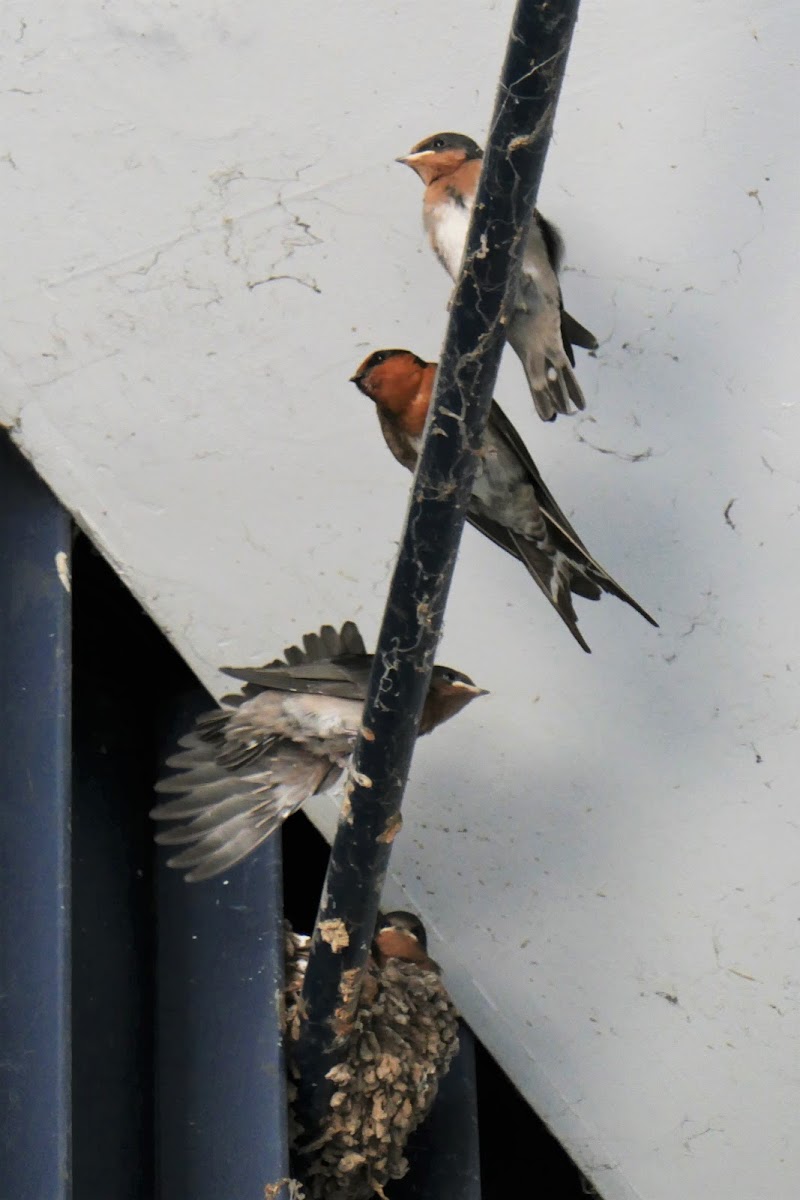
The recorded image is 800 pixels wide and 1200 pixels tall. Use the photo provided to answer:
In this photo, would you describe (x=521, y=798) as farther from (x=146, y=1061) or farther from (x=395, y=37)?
(x=395, y=37)

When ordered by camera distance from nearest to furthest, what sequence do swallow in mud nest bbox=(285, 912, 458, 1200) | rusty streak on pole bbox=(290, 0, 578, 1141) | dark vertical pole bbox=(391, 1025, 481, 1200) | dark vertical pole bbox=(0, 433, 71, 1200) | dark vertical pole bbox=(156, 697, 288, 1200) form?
rusty streak on pole bbox=(290, 0, 578, 1141) → dark vertical pole bbox=(0, 433, 71, 1200) → dark vertical pole bbox=(156, 697, 288, 1200) → swallow in mud nest bbox=(285, 912, 458, 1200) → dark vertical pole bbox=(391, 1025, 481, 1200)

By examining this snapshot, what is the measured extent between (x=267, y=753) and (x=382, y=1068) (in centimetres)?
52

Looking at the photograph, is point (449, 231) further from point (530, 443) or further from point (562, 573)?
point (562, 573)

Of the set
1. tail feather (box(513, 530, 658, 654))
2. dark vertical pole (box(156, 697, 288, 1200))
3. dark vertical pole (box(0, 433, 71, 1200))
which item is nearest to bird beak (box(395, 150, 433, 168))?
tail feather (box(513, 530, 658, 654))

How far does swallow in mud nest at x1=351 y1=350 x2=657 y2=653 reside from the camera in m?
2.47

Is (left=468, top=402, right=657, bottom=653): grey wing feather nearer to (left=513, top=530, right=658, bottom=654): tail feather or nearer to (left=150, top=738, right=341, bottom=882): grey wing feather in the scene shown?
(left=513, top=530, right=658, bottom=654): tail feather

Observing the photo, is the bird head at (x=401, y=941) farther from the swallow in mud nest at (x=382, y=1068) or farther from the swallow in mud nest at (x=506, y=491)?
the swallow in mud nest at (x=506, y=491)

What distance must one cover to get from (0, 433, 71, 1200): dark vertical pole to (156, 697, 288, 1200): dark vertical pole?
1.23 ft

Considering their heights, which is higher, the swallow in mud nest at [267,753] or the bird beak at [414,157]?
the bird beak at [414,157]

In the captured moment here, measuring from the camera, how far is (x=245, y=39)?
2.60m

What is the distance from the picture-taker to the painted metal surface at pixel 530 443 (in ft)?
8.23

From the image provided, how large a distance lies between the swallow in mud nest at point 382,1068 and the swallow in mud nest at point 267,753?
27 centimetres

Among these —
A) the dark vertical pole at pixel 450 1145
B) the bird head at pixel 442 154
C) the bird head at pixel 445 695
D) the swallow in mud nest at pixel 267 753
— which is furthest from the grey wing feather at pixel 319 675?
the dark vertical pole at pixel 450 1145

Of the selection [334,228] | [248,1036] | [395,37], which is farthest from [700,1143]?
[395,37]
